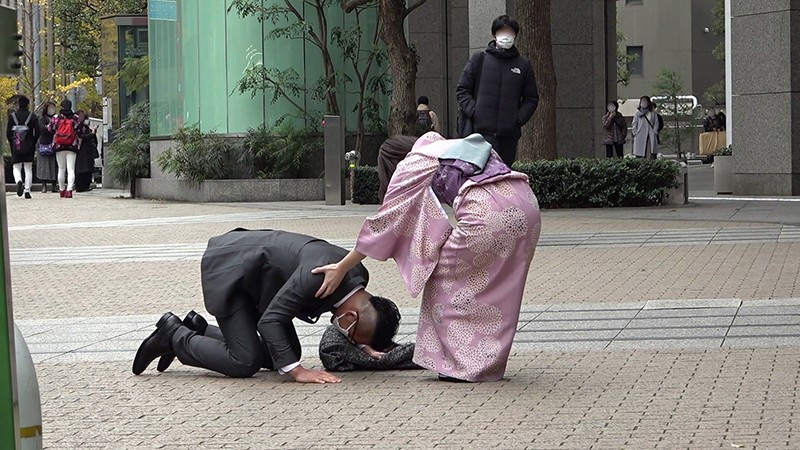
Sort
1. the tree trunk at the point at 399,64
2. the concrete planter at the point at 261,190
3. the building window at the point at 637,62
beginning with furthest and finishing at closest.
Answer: the building window at the point at 637,62, the concrete planter at the point at 261,190, the tree trunk at the point at 399,64

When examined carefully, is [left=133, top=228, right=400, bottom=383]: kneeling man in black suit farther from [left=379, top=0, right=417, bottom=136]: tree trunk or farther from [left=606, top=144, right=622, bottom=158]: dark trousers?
[left=606, top=144, right=622, bottom=158]: dark trousers

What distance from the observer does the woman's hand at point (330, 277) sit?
20.7 feet

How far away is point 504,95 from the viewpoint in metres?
12.9

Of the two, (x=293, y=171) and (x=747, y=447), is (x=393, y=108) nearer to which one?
(x=293, y=171)

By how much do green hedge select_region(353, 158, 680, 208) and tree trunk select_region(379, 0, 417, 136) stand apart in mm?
→ 4388

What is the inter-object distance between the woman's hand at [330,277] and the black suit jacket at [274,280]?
36 millimetres

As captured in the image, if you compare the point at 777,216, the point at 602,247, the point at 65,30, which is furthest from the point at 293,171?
the point at 65,30

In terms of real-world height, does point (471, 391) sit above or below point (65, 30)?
below

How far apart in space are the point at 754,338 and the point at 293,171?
55.4 feet

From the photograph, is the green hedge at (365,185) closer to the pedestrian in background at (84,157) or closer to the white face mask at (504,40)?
the white face mask at (504,40)

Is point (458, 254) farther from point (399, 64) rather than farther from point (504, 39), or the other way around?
point (399, 64)

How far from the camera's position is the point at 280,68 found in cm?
2462

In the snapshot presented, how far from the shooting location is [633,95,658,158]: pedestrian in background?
31.3m

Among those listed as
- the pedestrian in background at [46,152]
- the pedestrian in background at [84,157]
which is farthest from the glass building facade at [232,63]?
the pedestrian in background at [84,157]
